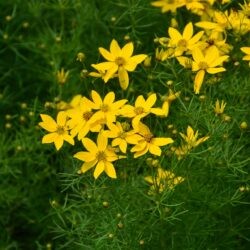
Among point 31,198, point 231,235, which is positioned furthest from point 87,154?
point 31,198

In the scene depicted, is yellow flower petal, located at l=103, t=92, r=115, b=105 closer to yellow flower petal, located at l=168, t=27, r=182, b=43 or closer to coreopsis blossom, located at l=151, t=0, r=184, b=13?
yellow flower petal, located at l=168, t=27, r=182, b=43

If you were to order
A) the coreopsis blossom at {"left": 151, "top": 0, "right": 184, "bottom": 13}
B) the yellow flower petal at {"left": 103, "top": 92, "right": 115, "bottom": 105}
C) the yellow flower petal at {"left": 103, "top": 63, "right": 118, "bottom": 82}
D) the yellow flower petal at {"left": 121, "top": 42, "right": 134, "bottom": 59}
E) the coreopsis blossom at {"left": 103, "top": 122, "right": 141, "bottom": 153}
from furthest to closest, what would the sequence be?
the coreopsis blossom at {"left": 151, "top": 0, "right": 184, "bottom": 13}
the yellow flower petal at {"left": 121, "top": 42, "right": 134, "bottom": 59}
the yellow flower petal at {"left": 103, "top": 63, "right": 118, "bottom": 82}
the yellow flower petal at {"left": 103, "top": 92, "right": 115, "bottom": 105}
the coreopsis blossom at {"left": 103, "top": 122, "right": 141, "bottom": 153}

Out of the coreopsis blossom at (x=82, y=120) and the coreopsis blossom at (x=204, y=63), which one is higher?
the coreopsis blossom at (x=204, y=63)

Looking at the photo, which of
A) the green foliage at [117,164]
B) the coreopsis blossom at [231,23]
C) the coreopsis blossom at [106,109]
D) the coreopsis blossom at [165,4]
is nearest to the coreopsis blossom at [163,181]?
the green foliage at [117,164]

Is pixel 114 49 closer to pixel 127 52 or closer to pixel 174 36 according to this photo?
pixel 127 52

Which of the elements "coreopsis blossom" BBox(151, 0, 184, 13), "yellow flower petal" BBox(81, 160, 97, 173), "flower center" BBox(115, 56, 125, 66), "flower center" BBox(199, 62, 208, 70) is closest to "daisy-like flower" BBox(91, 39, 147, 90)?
"flower center" BBox(115, 56, 125, 66)

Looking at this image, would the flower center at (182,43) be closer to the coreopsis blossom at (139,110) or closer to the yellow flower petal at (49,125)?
the coreopsis blossom at (139,110)
